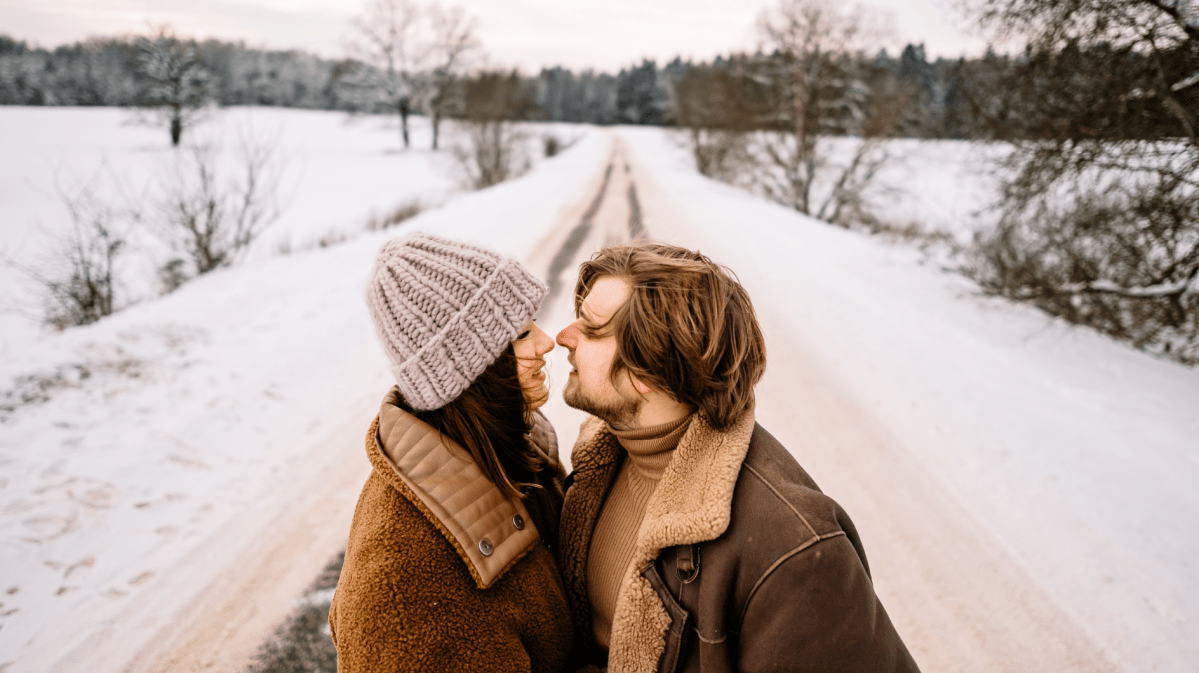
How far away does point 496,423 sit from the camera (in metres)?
1.55

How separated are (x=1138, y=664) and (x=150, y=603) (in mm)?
4482

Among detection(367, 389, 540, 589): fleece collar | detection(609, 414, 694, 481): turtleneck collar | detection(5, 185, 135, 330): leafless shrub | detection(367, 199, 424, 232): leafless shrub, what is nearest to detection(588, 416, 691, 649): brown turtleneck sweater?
detection(609, 414, 694, 481): turtleneck collar

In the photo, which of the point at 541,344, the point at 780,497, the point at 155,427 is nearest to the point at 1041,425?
the point at 780,497

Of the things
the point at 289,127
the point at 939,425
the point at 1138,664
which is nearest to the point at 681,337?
the point at 1138,664

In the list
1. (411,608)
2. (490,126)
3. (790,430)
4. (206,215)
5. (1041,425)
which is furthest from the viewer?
(490,126)

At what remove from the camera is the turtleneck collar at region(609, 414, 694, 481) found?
1.45 meters

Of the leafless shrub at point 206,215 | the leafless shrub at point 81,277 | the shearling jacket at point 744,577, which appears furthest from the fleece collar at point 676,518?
the leafless shrub at point 206,215

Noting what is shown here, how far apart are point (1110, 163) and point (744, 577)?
6699mm

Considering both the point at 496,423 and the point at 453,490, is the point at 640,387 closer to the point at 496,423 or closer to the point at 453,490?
the point at 496,423

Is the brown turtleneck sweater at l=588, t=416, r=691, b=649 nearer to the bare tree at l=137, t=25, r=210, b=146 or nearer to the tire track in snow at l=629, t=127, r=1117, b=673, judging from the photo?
the tire track in snow at l=629, t=127, r=1117, b=673

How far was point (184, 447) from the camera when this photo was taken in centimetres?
367

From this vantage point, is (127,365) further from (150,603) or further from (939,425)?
(939,425)

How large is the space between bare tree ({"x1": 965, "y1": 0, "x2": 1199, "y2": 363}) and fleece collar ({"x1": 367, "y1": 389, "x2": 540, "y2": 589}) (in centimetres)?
655

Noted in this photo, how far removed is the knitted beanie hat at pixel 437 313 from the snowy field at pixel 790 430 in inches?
34.7
